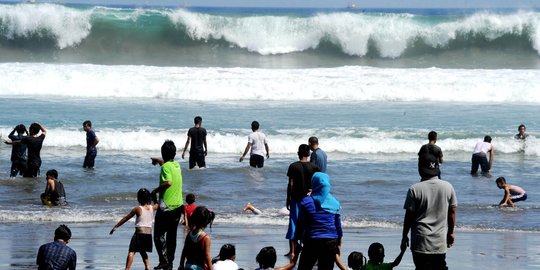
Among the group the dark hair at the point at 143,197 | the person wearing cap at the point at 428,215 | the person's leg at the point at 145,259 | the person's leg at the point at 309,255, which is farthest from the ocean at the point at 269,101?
the person wearing cap at the point at 428,215

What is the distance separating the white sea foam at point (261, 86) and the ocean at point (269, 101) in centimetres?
7

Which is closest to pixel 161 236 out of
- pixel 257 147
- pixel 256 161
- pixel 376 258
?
pixel 376 258

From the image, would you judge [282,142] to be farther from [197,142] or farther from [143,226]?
[143,226]

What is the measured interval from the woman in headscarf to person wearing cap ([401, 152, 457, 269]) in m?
1.09

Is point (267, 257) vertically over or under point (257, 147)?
under

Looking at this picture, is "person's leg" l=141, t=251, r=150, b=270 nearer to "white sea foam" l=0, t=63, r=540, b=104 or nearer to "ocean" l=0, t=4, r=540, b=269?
"ocean" l=0, t=4, r=540, b=269

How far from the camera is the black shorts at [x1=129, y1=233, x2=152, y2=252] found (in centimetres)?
1016

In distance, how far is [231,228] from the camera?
13.4m

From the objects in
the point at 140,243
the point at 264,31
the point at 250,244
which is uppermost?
the point at 264,31

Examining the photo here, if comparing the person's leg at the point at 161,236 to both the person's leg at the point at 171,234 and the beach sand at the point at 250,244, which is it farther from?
the beach sand at the point at 250,244

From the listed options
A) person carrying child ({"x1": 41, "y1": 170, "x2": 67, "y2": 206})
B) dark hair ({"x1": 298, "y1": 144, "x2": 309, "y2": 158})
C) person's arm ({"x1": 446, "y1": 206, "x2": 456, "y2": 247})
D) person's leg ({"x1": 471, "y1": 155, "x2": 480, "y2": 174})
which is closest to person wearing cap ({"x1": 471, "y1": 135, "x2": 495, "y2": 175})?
person's leg ({"x1": 471, "y1": 155, "x2": 480, "y2": 174})

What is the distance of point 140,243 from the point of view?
10.2m

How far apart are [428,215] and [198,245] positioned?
6.25ft

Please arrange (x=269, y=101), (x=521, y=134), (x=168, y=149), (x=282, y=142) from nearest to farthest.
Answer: (x=168, y=149), (x=521, y=134), (x=282, y=142), (x=269, y=101)
